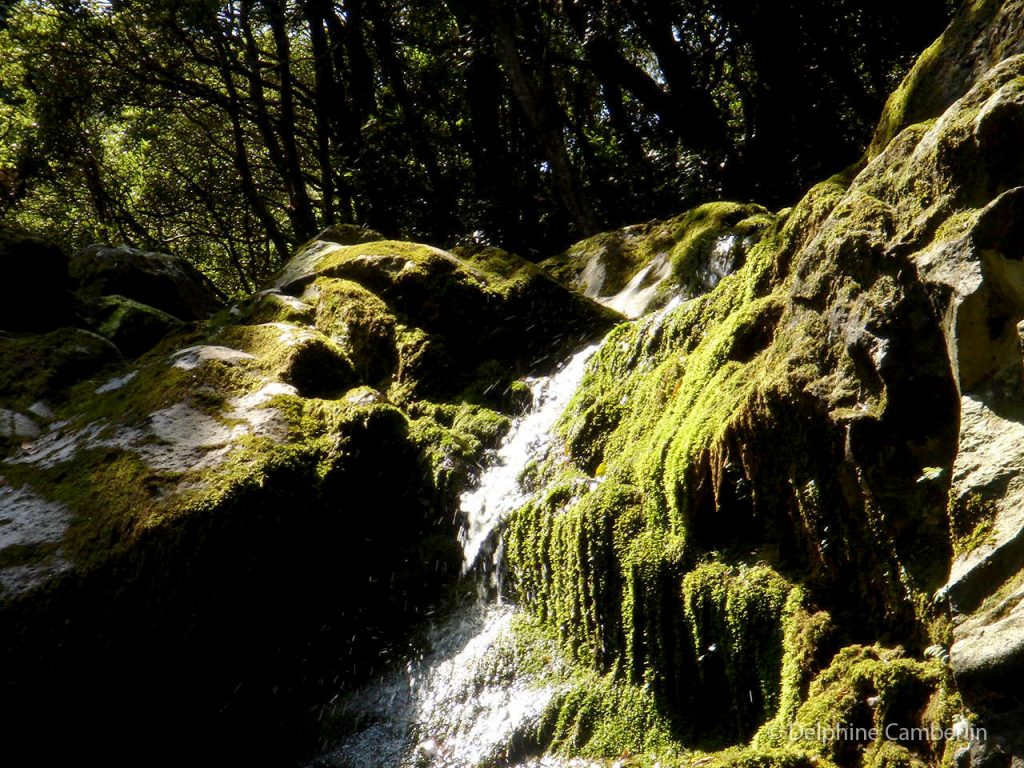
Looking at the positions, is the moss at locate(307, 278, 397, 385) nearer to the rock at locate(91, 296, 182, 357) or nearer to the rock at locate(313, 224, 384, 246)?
the rock at locate(313, 224, 384, 246)

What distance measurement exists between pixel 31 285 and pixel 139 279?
213 cm

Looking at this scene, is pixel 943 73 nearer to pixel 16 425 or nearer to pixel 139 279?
pixel 16 425

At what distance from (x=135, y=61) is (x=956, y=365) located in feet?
40.0

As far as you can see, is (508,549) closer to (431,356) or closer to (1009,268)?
(431,356)

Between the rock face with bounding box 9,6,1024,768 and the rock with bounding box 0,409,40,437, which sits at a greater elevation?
the rock with bounding box 0,409,40,437

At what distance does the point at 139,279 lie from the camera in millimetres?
9711

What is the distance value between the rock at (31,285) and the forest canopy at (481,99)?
343 centimetres

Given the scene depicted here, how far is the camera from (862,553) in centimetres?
296

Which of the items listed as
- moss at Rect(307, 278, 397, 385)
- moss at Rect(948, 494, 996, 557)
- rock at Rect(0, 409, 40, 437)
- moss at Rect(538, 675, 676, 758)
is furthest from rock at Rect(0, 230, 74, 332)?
moss at Rect(948, 494, 996, 557)

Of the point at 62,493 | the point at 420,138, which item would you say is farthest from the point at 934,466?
the point at 420,138

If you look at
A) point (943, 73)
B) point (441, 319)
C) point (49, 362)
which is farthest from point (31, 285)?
point (943, 73)

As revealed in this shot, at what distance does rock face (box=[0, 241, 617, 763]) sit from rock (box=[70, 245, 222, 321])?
2.77 metres

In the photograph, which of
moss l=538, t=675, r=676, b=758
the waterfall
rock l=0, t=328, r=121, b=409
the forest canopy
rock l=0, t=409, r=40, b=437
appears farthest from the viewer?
the forest canopy

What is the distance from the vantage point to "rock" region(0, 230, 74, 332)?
7430mm
